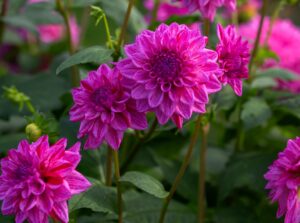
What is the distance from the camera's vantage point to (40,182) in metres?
0.83

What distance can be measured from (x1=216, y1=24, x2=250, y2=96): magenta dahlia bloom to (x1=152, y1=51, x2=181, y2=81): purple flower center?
3.1 inches

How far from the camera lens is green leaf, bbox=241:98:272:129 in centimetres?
126

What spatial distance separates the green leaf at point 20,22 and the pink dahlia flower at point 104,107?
0.70m

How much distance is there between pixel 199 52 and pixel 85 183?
0.79 feet

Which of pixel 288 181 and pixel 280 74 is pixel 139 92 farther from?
pixel 280 74

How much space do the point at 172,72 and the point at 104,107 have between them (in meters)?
0.11

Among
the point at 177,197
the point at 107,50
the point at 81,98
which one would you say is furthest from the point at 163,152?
the point at 81,98

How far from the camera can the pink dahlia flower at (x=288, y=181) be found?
90 centimetres

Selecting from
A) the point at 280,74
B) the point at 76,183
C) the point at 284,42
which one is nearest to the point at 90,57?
the point at 76,183

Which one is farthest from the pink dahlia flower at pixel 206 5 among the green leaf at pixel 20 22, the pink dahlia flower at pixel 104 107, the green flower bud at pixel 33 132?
the green leaf at pixel 20 22

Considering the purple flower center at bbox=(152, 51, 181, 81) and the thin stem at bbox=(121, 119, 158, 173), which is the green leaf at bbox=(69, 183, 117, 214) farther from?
the purple flower center at bbox=(152, 51, 181, 81)

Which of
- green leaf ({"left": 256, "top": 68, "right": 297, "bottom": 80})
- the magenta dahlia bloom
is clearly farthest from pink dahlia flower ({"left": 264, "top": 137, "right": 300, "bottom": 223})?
green leaf ({"left": 256, "top": 68, "right": 297, "bottom": 80})

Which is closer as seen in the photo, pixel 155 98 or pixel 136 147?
pixel 155 98

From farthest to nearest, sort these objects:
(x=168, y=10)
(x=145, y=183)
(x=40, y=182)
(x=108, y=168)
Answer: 1. (x=168, y=10)
2. (x=108, y=168)
3. (x=145, y=183)
4. (x=40, y=182)
